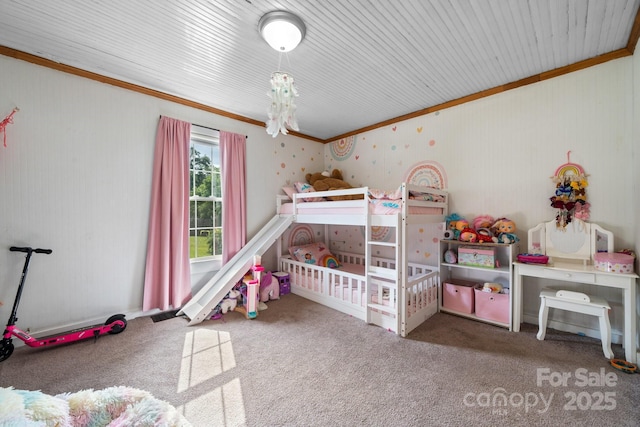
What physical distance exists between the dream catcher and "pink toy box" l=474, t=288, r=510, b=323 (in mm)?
902

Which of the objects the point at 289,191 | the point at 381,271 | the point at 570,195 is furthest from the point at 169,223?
the point at 570,195

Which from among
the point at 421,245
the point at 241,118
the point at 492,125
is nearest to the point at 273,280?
the point at 421,245

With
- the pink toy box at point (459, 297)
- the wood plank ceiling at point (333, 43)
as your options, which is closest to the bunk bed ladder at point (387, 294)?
the pink toy box at point (459, 297)

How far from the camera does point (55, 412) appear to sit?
0.79 metres

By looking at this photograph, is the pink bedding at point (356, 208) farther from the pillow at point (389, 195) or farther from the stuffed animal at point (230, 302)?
the stuffed animal at point (230, 302)

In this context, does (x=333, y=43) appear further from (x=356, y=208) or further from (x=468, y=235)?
(x=468, y=235)

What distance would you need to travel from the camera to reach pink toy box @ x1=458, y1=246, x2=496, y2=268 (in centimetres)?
267

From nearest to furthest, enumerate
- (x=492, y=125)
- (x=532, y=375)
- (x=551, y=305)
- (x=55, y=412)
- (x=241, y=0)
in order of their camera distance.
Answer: (x=55, y=412) < (x=241, y=0) < (x=532, y=375) < (x=551, y=305) < (x=492, y=125)

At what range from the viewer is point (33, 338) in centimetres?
211

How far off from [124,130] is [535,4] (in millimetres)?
3686

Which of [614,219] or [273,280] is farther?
[273,280]

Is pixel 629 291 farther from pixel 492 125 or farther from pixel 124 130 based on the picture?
pixel 124 130

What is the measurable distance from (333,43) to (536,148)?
7.56 feet

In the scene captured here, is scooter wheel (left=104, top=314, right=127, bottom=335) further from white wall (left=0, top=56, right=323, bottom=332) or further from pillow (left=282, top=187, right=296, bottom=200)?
pillow (left=282, top=187, right=296, bottom=200)
